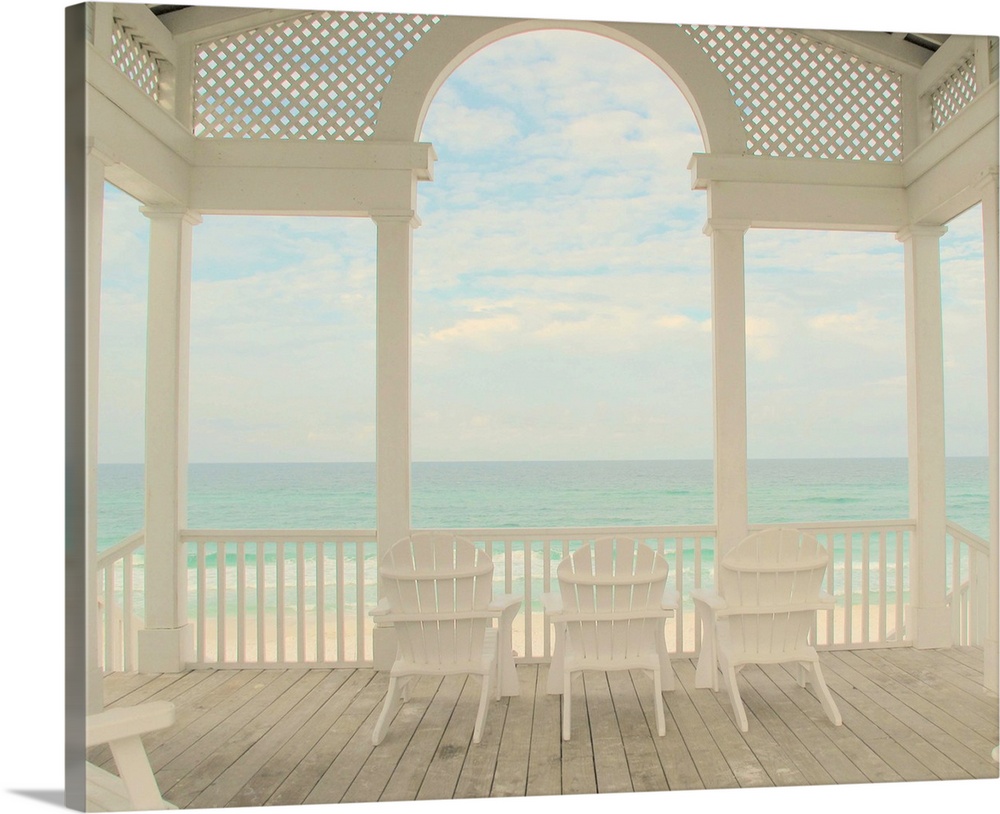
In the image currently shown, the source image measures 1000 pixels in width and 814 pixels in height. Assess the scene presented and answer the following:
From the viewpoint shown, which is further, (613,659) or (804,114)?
(804,114)

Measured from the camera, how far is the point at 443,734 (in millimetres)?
3066

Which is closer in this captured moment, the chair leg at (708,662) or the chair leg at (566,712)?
the chair leg at (566,712)

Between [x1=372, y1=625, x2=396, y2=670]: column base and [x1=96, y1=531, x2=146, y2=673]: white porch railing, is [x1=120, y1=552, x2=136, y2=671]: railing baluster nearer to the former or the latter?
[x1=96, y1=531, x2=146, y2=673]: white porch railing

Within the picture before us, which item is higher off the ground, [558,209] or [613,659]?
[558,209]

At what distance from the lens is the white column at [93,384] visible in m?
2.76

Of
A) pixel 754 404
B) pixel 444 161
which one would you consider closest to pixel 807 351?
pixel 754 404

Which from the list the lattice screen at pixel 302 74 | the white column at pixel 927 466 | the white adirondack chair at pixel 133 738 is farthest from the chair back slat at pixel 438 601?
the white column at pixel 927 466

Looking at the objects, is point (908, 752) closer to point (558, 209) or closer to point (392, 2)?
point (392, 2)

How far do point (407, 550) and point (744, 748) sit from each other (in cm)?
154

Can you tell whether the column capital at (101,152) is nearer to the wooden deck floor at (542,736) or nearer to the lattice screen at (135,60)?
the lattice screen at (135,60)

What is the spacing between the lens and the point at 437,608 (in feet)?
10.4

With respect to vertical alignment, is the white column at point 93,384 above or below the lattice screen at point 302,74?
below

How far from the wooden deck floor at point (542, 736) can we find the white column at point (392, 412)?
723mm
